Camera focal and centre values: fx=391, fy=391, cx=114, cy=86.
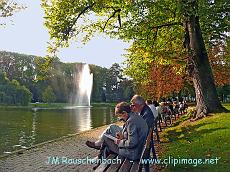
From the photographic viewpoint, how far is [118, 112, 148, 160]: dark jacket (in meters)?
7.43

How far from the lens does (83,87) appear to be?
11956 centimetres

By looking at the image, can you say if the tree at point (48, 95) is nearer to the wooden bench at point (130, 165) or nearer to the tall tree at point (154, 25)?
the tall tree at point (154, 25)

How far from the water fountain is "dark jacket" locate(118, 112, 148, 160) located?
105687 mm

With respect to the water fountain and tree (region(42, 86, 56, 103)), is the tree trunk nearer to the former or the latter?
tree (region(42, 86, 56, 103))

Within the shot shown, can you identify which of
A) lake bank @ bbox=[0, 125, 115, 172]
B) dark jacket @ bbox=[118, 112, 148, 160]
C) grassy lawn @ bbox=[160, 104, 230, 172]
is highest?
dark jacket @ bbox=[118, 112, 148, 160]

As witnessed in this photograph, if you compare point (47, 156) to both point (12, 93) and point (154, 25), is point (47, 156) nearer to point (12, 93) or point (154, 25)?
point (154, 25)

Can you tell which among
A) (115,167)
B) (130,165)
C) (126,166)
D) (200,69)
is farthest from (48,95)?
(126,166)

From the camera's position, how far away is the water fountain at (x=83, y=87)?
115 meters

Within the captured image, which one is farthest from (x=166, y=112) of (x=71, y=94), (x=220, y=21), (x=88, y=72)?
(x=88, y=72)

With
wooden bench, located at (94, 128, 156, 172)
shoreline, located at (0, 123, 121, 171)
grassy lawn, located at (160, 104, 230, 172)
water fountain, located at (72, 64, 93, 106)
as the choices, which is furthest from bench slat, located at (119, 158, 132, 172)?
water fountain, located at (72, 64, 93, 106)

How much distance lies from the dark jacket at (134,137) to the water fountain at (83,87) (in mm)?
105687

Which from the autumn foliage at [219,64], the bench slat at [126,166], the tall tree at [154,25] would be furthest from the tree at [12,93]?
the bench slat at [126,166]

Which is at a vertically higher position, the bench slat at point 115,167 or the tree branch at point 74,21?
the tree branch at point 74,21

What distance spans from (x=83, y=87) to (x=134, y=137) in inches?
4433
